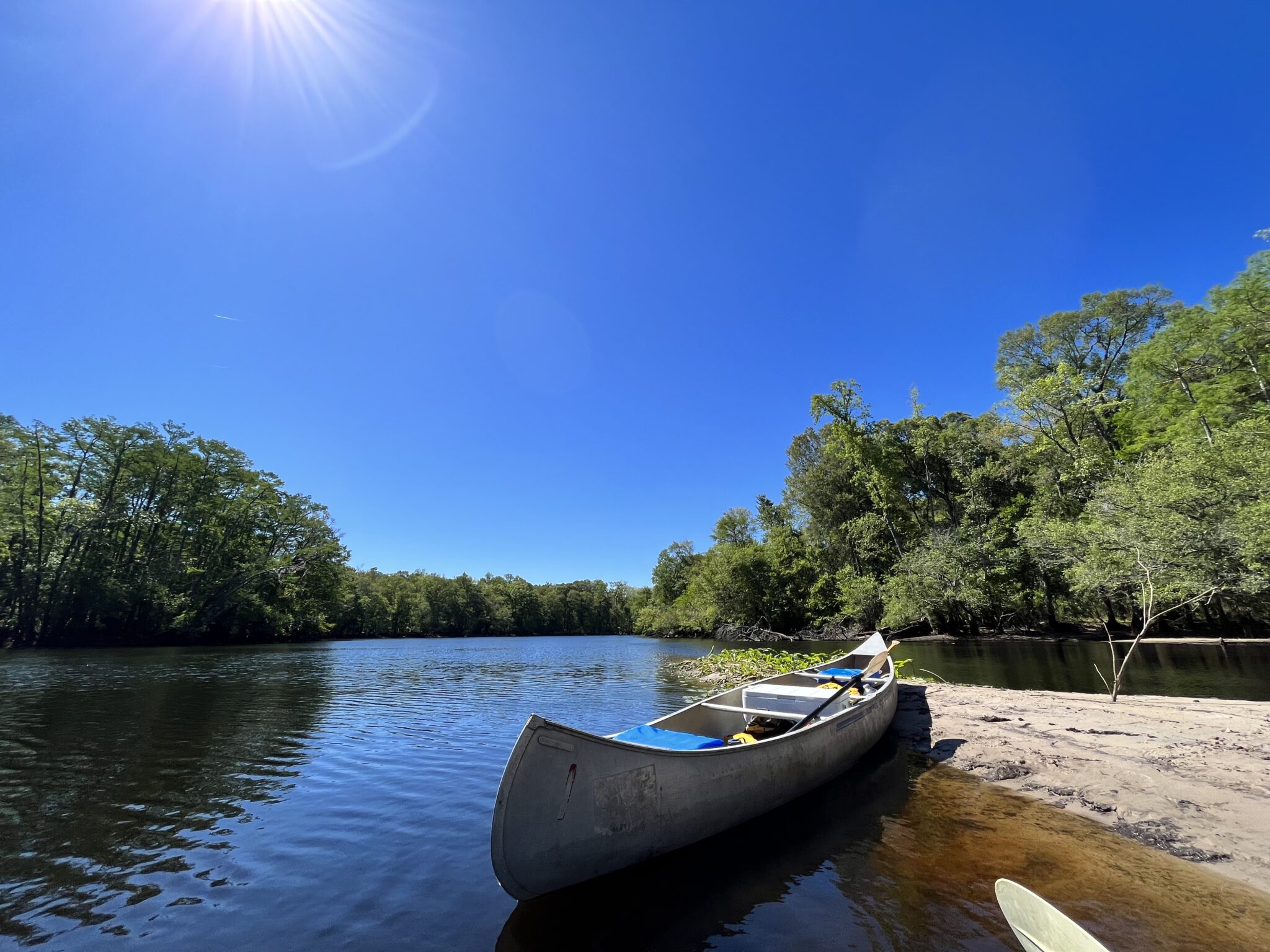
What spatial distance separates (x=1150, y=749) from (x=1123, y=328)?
132 ft

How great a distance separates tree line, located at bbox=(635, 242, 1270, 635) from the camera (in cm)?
1761

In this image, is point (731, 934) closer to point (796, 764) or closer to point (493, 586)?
point (796, 764)

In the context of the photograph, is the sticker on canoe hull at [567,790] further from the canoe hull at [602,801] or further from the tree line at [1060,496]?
the tree line at [1060,496]

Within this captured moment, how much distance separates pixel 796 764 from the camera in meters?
6.48

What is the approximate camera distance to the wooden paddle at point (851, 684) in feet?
24.0

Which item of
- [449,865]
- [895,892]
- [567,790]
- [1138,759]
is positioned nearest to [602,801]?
[567,790]

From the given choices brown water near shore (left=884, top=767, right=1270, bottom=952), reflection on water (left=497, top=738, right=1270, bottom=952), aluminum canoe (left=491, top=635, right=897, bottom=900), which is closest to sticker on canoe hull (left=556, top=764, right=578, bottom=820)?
aluminum canoe (left=491, top=635, right=897, bottom=900)

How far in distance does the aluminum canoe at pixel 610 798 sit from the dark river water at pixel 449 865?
384 millimetres

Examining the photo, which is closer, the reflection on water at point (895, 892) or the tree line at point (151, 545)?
the reflection on water at point (895, 892)

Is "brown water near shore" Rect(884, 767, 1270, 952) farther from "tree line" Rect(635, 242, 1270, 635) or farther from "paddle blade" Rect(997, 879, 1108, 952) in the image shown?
"tree line" Rect(635, 242, 1270, 635)

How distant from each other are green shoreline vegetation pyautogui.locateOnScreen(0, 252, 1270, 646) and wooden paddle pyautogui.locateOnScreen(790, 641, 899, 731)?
1210 centimetres

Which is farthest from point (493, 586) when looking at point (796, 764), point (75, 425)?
point (796, 764)

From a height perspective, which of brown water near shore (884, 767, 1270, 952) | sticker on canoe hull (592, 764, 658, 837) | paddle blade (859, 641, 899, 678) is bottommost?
brown water near shore (884, 767, 1270, 952)

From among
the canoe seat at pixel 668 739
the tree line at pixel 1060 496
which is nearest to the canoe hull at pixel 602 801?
the canoe seat at pixel 668 739
